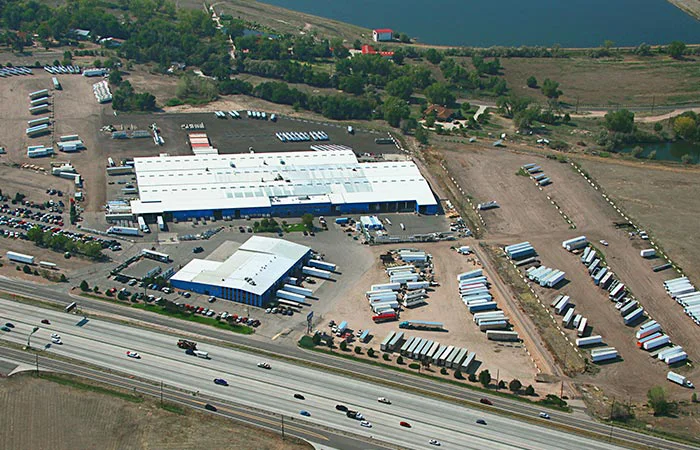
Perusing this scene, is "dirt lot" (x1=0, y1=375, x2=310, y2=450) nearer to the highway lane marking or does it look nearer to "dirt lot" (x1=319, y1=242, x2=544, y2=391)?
the highway lane marking

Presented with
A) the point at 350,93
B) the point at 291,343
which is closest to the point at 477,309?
the point at 291,343

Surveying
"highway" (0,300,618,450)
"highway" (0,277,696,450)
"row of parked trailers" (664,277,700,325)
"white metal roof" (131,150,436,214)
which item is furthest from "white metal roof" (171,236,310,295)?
"row of parked trailers" (664,277,700,325)

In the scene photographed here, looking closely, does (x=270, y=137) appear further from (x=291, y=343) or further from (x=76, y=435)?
(x=76, y=435)

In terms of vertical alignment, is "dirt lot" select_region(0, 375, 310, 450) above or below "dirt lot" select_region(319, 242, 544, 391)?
above

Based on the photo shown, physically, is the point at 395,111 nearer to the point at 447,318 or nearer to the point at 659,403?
the point at 447,318

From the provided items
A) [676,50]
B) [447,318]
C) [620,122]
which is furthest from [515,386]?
[676,50]
